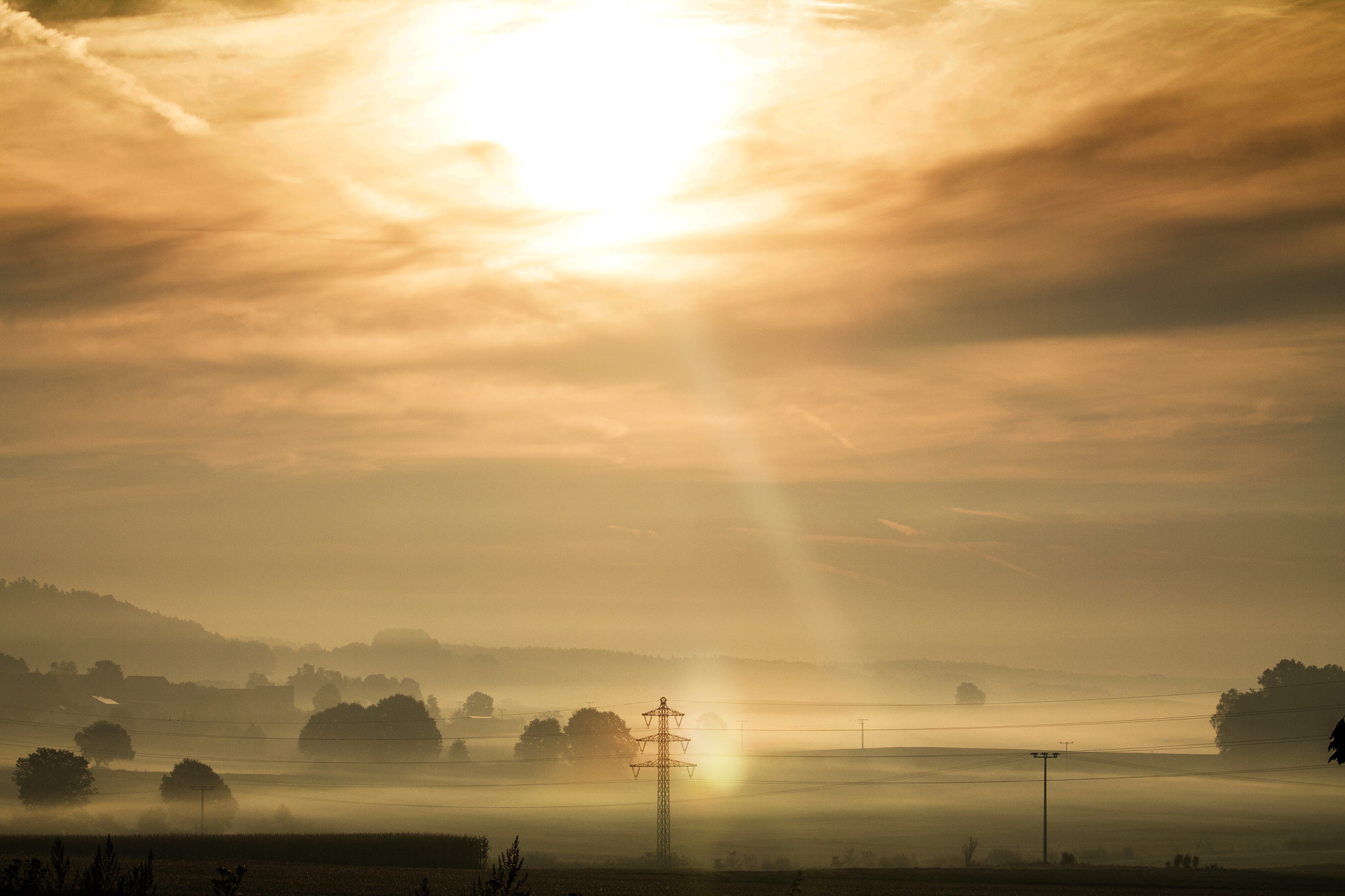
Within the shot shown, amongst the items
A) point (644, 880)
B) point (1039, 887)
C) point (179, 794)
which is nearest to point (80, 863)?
point (644, 880)

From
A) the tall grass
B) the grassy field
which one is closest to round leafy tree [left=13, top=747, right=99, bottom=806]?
the tall grass

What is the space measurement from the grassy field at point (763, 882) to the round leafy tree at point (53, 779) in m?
100

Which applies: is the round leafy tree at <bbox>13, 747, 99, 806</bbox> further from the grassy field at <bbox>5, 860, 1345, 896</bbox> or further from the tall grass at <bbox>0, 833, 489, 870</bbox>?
the grassy field at <bbox>5, 860, 1345, 896</bbox>

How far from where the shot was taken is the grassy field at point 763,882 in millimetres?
79250

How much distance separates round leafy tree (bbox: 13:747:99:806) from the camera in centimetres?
18088

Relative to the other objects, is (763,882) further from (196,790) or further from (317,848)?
(196,790)

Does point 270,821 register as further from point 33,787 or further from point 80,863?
point 80,863

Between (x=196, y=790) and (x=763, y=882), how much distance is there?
13641cm

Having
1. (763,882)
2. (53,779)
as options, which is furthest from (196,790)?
(763,882)

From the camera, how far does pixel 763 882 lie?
8894 cm

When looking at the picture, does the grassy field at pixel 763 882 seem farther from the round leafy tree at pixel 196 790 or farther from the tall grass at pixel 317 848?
the round leafy tree at pixel 196 790

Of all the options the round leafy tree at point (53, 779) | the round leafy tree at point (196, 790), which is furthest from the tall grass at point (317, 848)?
the round leafy tree at point (196, 790)

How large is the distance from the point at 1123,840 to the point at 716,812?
64874 millimetres

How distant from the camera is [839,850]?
471ft
